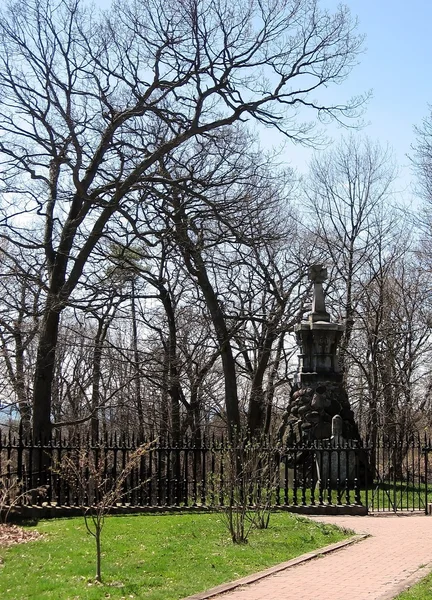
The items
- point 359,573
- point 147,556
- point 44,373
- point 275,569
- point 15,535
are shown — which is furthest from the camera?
point 44,373

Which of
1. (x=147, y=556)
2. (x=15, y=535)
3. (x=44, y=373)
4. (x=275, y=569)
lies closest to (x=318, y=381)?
(x=44, y=373)

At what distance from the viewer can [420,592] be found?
7.74 meters

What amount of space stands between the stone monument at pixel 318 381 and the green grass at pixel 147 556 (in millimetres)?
6019

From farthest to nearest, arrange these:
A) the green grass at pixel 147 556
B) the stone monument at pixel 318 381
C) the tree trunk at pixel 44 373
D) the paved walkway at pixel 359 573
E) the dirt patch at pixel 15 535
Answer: the stone monument at pixel 318 381 < the tree trunk at pixel 44 373 < the dirt patch at pixel 15 535 < the green grass at pixel 147 556 < the paved walkway at pixel 359 573

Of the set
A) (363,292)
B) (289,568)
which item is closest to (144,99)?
(289,568)

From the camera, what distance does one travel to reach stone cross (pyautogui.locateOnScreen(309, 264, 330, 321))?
2003 centimetres

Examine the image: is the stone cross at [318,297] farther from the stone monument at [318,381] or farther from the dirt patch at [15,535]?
the dirt patch at [15,535]

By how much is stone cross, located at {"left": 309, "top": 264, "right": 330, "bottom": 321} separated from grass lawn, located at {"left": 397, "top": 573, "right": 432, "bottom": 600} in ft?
39.0

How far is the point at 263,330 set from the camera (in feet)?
95.8

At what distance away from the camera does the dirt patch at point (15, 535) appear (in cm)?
1168

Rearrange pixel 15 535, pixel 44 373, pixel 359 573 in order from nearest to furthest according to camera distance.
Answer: pixel 359 573
pixel 15 535
pixel 44 373

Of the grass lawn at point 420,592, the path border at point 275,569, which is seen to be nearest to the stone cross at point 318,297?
the path border at point 275,569

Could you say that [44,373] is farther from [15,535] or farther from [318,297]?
[318,297]

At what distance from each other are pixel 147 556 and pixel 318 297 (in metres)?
11.1
